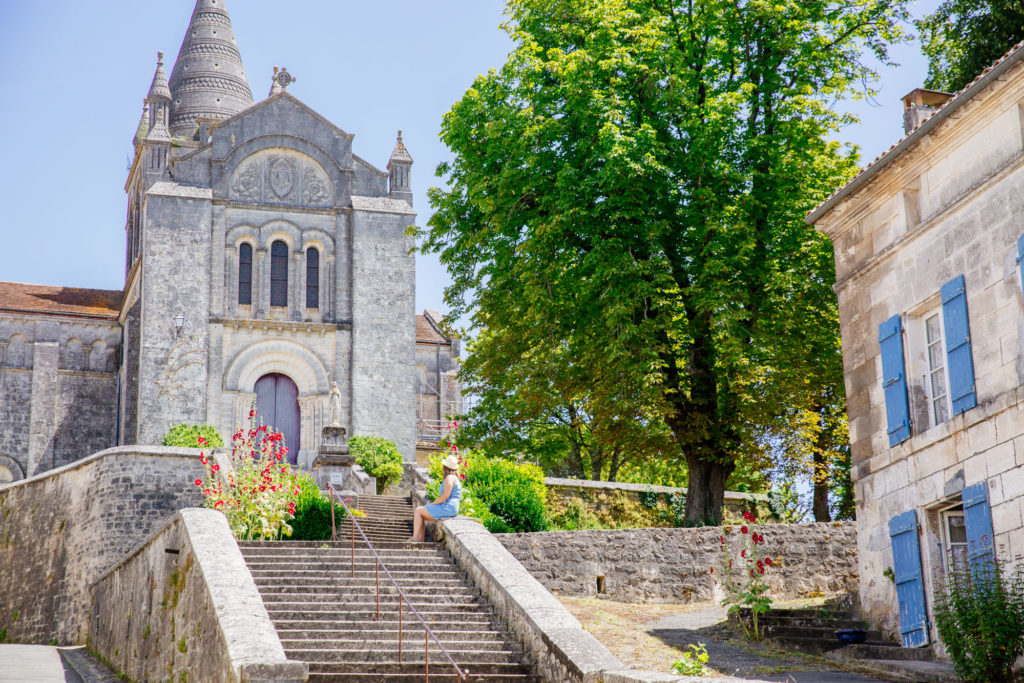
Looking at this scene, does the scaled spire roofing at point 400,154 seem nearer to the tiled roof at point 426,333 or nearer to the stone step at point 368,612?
the tiled roof at point 426,333

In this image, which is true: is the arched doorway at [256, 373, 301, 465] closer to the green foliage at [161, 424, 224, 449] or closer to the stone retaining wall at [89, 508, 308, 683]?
the green foliage at [161, 424, 224, 449]

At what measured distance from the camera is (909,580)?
43.0 ft

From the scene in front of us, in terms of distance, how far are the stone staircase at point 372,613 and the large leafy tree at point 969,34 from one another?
14223mm

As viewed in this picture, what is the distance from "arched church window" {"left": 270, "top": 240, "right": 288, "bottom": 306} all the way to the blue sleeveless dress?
844 inches

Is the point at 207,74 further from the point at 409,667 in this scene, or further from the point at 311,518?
the point at 409,667

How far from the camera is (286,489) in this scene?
15.9m

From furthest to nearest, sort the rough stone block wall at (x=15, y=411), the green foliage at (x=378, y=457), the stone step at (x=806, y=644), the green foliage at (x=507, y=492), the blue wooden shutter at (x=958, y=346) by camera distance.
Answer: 1. the rough stone block wall at (x=15, y=411)
2. the green foliage at (x=378, y=457)
3. the green foliage at (x=507, y=492)
4. the stone step at (x=806, y=644)
5. the blue wooden shutter at (x=958, y=346)

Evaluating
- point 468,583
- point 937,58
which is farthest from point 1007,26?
point 468,583

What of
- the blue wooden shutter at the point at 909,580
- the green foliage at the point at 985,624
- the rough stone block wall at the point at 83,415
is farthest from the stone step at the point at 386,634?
the rough stone block wall at the point at 83,415

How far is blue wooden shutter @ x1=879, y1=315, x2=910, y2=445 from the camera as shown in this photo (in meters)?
13.5

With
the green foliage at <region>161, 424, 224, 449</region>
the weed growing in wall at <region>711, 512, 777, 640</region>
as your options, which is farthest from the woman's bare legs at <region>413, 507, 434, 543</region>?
the green foliage at <region>161, 424, 224, 449</region>

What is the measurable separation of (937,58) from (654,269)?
8.83 m

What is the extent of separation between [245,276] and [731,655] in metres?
25.8

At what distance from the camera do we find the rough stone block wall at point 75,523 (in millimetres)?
21000
